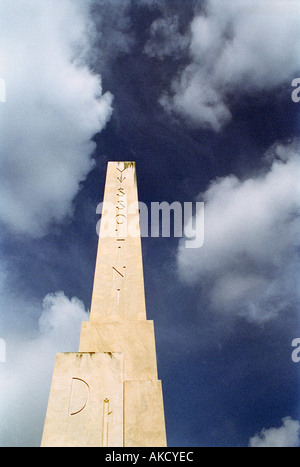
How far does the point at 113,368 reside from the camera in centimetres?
637

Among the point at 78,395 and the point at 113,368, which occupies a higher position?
the point at 113,368

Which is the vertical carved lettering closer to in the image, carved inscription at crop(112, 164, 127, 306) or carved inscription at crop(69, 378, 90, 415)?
carved inscription at crop(69, 378, 90, 415)

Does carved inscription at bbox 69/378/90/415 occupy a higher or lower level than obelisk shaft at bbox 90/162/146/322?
lower

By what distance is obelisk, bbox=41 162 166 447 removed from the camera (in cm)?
579

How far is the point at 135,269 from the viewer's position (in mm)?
8562

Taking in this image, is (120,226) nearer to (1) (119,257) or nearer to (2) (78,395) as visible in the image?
(1) (119,257)

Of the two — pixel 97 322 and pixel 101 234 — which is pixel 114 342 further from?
pixel 101 234

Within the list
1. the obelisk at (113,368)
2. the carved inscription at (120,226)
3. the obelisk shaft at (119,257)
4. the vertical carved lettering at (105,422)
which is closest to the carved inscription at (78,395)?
the obelisk at (113,368)

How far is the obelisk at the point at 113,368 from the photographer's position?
579 cm

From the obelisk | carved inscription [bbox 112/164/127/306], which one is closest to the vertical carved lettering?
the obelisk

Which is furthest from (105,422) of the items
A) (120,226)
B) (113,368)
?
(120,226)

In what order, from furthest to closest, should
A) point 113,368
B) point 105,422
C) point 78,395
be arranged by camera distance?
point 113,368
point 78,395
point 105,422

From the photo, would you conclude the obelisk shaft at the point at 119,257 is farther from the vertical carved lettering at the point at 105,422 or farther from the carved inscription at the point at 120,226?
the vertical carved lettering at the point at 105,422
